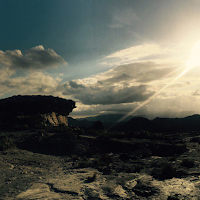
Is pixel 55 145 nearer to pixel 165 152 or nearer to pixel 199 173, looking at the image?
pixel 165 152

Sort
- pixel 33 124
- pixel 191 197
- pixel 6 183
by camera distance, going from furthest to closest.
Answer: pixel 33 124
pixel 6 183
pixel 191 197

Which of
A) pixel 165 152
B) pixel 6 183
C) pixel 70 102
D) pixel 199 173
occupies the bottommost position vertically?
pixel 165 152

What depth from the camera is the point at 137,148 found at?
19.9 m

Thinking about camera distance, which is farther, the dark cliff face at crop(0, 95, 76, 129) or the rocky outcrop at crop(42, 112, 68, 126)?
the rocky outcrop at crop(42, 112, 68, 126)

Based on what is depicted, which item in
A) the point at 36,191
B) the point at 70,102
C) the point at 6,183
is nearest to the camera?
the point at 36,191

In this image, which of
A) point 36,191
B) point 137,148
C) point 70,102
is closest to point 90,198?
point 36,191

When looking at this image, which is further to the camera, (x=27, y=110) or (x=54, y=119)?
(x=54, y=119)

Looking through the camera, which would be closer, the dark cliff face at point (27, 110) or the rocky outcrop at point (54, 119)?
the dark cliff face at point (27, 110)

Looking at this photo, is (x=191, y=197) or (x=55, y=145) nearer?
(x=191, y=197)

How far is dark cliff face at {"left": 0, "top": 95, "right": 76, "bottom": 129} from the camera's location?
2936cm

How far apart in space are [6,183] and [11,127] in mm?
22602

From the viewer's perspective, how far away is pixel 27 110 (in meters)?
34.6

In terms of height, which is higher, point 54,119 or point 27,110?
point 27,110

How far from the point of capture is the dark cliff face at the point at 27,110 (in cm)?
2936
